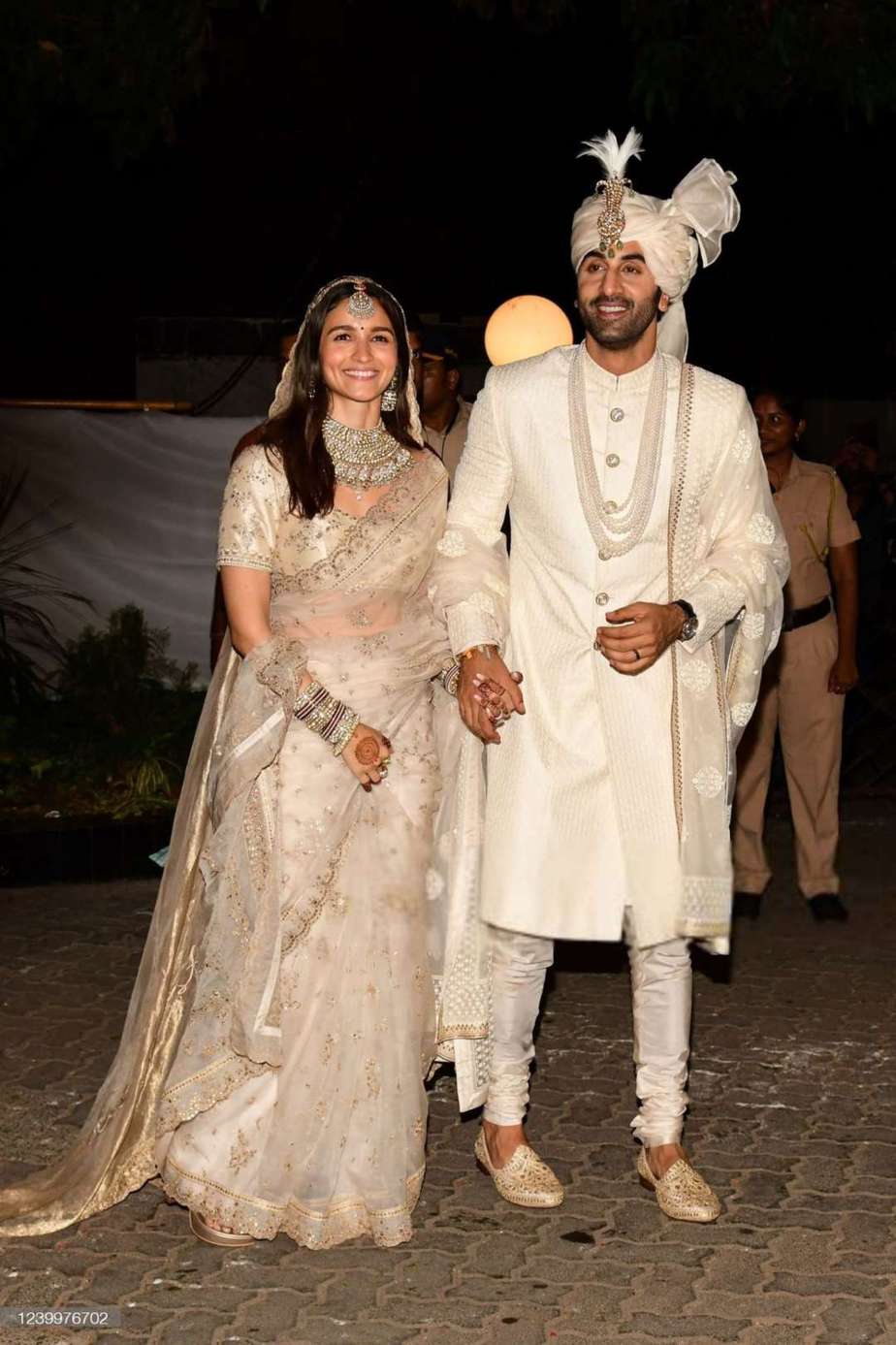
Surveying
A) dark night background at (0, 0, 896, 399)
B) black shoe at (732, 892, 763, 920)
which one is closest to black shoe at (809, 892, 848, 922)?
black shoe at (732, 892, 763, 920)

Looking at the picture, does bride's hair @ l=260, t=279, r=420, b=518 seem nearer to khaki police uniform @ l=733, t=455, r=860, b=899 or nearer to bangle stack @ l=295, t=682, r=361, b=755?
bangle stack @ l=295, t=682, r=361, b=755

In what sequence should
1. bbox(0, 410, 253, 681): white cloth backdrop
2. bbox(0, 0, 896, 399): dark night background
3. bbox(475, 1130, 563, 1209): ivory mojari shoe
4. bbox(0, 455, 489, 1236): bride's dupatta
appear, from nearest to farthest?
bbox(0, 455, 489, 1236): bride's dupatta → bbox(475, 1130, 563, 1209): ivory mojari shoe → bbox(0, 410, 253, 681): white cloth backdrop → bbox(0, 0, 896, 399): dark night background

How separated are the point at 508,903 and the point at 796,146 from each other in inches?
533

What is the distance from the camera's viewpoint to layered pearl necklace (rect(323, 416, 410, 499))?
4.52 metres

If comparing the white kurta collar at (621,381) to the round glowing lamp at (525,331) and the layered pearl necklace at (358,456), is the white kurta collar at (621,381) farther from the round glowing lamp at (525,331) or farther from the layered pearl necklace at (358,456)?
the round glowing lamp at (525,331)

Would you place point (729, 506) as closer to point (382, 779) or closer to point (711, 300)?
point (382, 779)

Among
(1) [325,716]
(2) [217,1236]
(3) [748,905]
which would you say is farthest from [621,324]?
(3) [748,905]

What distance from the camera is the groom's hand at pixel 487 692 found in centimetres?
443

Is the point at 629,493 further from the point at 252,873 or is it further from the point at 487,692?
the point at 252,873

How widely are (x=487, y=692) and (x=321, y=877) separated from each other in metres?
0.56

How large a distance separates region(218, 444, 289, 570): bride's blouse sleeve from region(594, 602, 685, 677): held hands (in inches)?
30.7

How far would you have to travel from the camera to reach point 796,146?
1677 cm

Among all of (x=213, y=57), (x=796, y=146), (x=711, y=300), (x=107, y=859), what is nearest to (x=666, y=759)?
(x=107, y=859)

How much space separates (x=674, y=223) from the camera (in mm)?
4504
